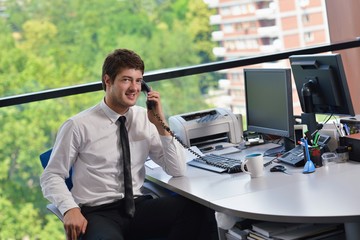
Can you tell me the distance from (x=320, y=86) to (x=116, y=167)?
39.7 inches

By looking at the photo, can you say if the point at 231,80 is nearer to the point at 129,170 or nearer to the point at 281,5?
the point at 281,5

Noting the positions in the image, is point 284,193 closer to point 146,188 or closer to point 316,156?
point 316,156

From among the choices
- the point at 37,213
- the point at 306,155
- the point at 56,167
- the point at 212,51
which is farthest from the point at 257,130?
the point at 212,51

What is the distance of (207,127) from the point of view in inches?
147

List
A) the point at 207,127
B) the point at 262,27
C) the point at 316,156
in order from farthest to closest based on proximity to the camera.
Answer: the point at 262,27, the point at 207,127, the point at 316,156

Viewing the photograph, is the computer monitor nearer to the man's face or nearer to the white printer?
the white printer

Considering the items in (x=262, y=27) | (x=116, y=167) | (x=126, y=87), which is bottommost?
(x=116, y=167)

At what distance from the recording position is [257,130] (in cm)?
354

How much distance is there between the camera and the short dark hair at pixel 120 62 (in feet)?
10.3

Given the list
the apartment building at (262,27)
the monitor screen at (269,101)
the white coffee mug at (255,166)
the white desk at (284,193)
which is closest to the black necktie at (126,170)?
the white desk at (284,193)

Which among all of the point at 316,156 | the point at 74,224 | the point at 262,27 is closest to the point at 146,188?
the point at 74,224

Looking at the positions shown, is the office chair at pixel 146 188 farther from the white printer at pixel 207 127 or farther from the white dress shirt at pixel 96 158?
the white printer at pixel 207 127

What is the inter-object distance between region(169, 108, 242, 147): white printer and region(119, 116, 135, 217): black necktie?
23.3 inches

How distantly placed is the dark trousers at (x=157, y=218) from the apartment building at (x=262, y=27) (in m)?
5.54
